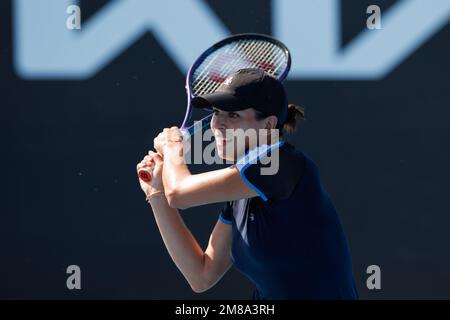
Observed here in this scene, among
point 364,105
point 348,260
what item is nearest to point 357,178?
point 364,105

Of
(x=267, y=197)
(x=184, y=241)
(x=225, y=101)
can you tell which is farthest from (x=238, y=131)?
(x=184, y=241)

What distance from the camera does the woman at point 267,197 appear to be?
1961mm

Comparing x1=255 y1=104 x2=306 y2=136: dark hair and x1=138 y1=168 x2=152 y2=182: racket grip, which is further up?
x1=255 y1=104 x2=306 y2=136: dark hair

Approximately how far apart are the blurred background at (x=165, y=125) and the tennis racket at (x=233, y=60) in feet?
4.37

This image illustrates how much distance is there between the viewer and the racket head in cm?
256

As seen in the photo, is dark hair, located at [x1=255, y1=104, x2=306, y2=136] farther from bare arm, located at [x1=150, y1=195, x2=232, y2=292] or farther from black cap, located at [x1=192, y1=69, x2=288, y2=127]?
bare arm, located at [x1=150, y1=195, x2=232, y2=292]

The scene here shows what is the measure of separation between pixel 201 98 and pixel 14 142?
2.11 m

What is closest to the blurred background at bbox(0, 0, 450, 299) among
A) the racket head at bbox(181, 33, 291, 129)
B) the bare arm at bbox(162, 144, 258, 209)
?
the racket head at bbox(181, 33, 291, 129)

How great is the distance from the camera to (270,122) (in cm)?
208

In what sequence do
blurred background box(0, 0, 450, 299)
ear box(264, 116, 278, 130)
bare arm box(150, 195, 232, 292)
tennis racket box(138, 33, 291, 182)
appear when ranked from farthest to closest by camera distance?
blurred background box(0, 0, 450, 299) → tennis racket box(138, 33, 291, 182) → bare arm box(150, 195, 232, 292) → ear box(264, 116, 278, 130)

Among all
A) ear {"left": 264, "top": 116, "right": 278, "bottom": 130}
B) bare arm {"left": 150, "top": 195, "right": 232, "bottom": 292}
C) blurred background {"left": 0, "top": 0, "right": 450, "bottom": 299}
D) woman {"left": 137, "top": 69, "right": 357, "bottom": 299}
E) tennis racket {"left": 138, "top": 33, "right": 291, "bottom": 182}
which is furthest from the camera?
blurred background {"left": 0, "top": 0, "right": 450, "bottom": 299}

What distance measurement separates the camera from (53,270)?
3.96 metres

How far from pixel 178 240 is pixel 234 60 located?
0.71 meters

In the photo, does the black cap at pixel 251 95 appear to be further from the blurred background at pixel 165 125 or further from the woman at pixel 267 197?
the blurred background at pixel 165 125
